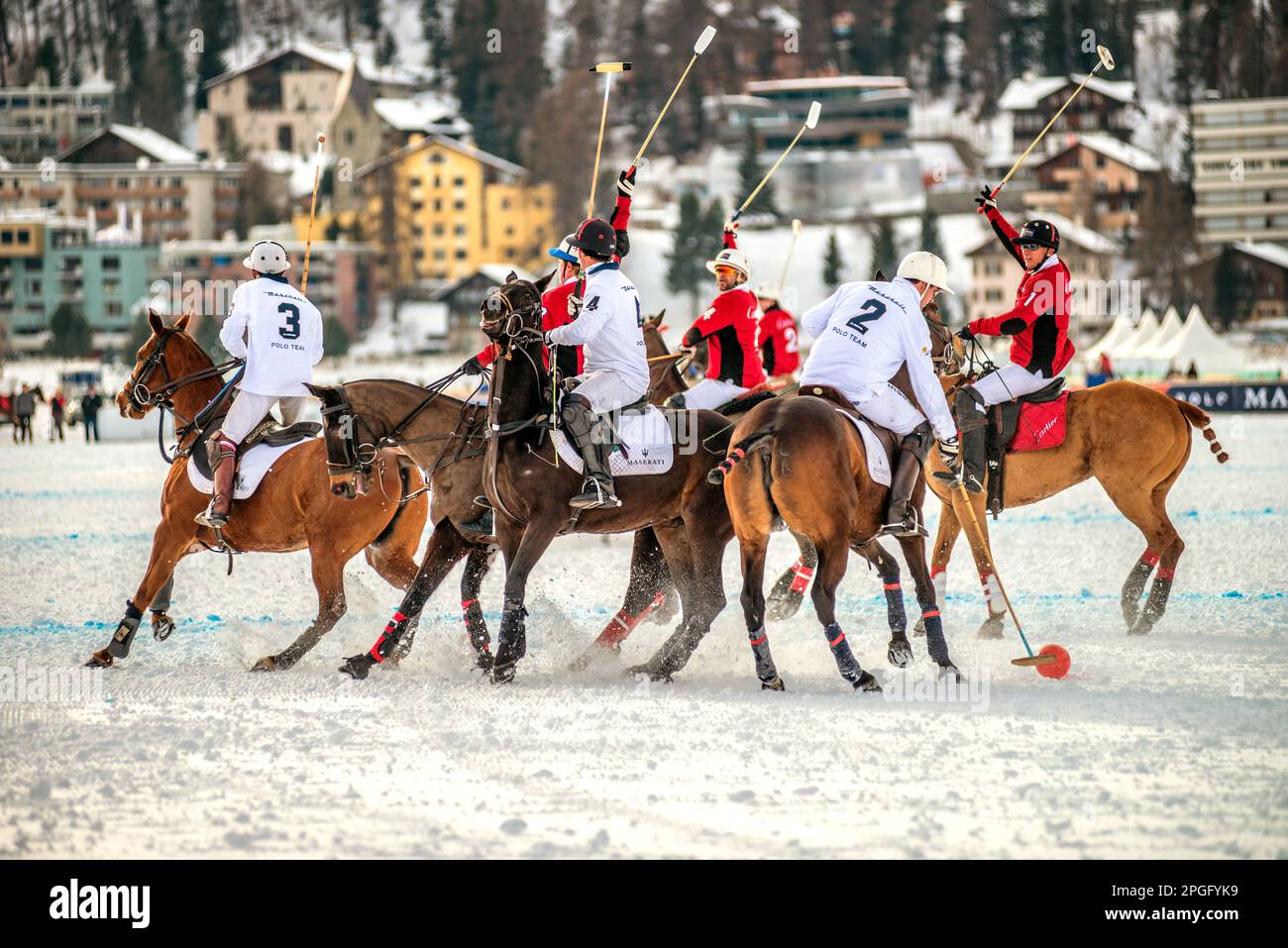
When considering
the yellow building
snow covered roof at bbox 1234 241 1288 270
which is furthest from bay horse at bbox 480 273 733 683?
the yellow building

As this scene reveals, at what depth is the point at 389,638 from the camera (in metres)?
8.35

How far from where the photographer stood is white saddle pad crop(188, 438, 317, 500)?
8750 mm

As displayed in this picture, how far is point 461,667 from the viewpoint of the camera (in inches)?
343

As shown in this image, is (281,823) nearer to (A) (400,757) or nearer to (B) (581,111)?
(A) (400,757)

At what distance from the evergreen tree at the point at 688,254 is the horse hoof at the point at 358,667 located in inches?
3254

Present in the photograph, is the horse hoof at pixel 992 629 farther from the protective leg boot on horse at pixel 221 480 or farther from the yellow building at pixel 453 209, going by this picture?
the yellow building at pixel 453 209

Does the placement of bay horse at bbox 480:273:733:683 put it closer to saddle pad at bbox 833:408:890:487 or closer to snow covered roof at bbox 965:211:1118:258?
saddle pad at bbox 833:408:890:487

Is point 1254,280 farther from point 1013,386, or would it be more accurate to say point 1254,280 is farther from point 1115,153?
point 1013,386

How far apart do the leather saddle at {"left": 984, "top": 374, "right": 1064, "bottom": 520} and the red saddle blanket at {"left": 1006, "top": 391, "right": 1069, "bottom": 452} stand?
25mm

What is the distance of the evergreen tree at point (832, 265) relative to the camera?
3482 inches

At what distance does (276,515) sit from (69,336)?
7329 centimetres

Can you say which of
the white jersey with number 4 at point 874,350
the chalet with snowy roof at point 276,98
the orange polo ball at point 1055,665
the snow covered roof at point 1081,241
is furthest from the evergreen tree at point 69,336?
the orange polo ball at point 1055,665

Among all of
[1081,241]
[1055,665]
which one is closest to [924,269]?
[1055,665]

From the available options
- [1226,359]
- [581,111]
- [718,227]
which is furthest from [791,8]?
[1226,359]
